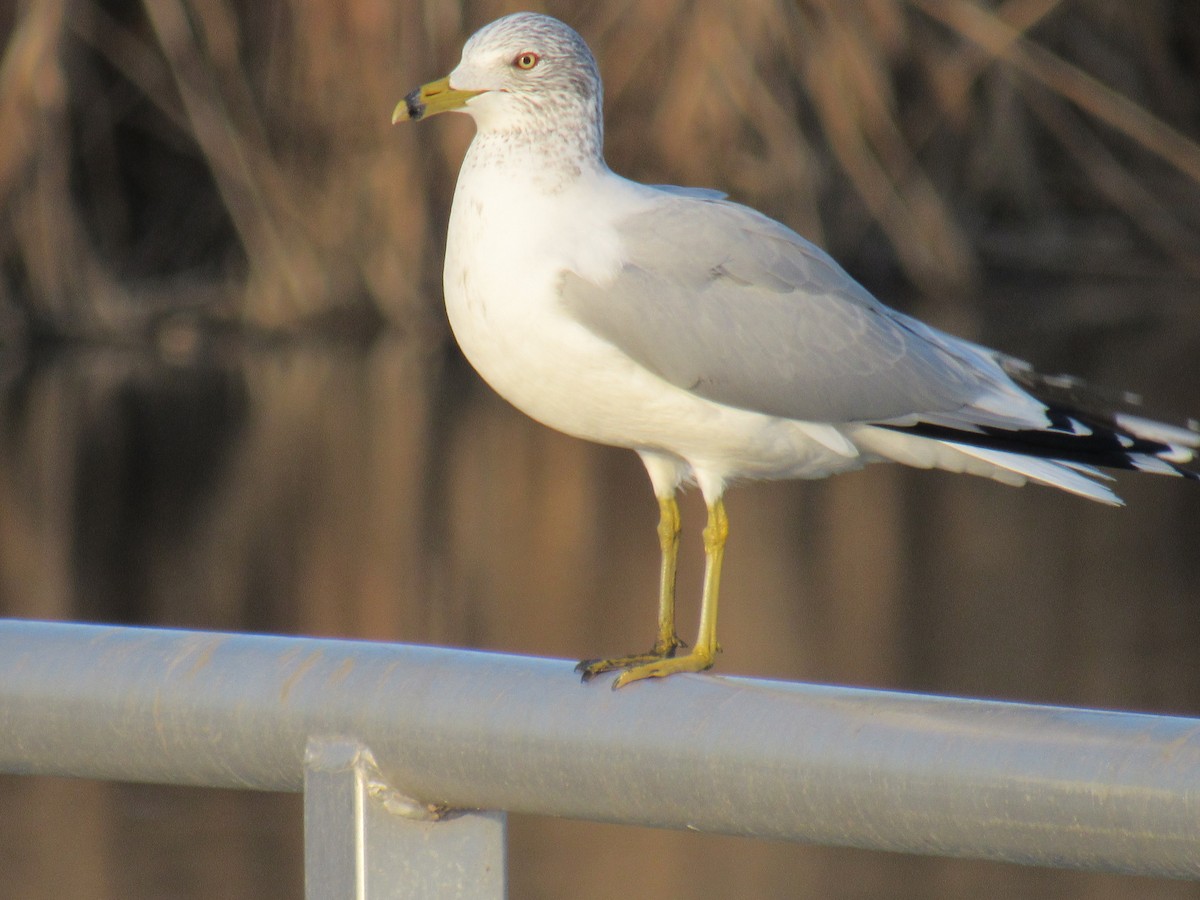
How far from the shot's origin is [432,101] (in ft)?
7.90

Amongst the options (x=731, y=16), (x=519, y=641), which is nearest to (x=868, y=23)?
(x=731, y=16)

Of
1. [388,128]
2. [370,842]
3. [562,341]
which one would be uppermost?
[388,128]

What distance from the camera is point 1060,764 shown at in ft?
3.50

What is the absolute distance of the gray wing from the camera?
7.59ft

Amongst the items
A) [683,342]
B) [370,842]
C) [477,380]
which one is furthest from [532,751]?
[477,380]

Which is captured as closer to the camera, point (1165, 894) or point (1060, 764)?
point (1060, 764)

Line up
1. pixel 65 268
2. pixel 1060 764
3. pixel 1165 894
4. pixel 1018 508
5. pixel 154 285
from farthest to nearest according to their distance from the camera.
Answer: pixel 154 285 → pixel 65 268 → pixel 1018 508 → pixel 1165 894 → pixel 1060 764

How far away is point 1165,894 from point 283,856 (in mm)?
1918

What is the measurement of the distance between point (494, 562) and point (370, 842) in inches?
220

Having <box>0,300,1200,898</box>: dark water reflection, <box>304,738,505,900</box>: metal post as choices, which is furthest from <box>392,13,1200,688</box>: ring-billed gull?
<box>0,300,1200,898</box>: dark water reflection

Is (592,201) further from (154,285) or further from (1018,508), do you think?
(154,285)

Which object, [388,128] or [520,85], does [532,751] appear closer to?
[520,85]

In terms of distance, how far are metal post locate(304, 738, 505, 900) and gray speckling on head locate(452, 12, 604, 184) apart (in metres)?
1.19

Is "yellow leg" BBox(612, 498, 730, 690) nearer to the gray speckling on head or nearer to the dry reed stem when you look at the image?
the gray speckling on head
